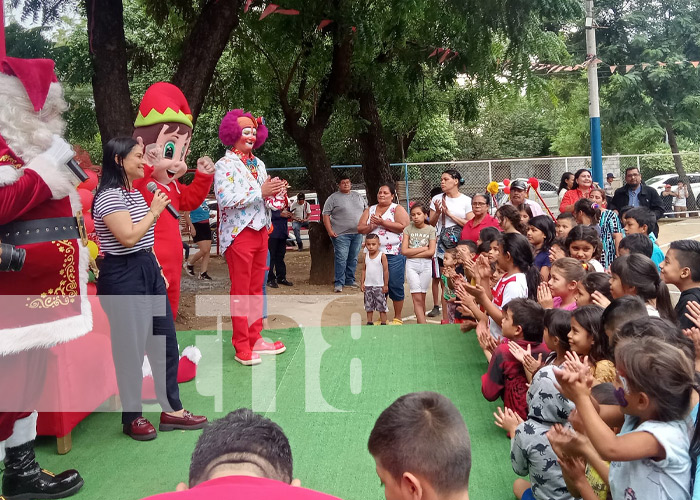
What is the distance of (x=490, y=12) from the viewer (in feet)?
24.3

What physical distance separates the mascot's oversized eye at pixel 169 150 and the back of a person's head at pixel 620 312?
2.75 meters

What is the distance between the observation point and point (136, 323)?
356 cm

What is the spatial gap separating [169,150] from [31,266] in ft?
5.20

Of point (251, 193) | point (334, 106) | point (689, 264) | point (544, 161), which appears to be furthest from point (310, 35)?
point (544, 161)

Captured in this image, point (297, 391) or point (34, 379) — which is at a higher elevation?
point (34, 379)

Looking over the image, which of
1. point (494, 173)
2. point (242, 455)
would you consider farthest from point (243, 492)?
point (494, 173)

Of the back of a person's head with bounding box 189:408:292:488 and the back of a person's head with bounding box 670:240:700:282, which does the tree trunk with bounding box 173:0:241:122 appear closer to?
the back of a person's head with bounding box 670:240:700:282

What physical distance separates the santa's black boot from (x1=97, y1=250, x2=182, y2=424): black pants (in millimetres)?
662

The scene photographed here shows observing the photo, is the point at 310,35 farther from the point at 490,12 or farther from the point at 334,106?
the point at 490,12

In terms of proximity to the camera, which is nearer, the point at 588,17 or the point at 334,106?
the point at 334,106

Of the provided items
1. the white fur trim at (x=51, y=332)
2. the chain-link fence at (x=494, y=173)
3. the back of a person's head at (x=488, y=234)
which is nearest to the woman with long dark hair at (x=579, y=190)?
the back of a person's head at (x=488, y=234)

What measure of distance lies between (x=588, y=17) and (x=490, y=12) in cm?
626

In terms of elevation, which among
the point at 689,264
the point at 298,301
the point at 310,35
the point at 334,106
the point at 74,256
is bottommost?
the point at 298,301

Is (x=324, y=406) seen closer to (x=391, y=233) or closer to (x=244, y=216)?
(x=244, y=216)
